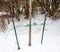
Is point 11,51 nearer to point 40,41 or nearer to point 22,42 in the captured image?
point 22,42

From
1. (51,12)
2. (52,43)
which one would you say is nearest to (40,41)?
(52,43)

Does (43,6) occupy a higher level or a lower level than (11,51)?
higher

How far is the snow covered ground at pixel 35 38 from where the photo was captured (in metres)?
5.45

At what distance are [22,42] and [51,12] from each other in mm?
1545

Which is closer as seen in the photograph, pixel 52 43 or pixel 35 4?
pixel 52 43

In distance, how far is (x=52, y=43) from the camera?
5617 mm

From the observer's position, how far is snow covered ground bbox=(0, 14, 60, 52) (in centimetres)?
545

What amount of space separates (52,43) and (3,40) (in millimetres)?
1375

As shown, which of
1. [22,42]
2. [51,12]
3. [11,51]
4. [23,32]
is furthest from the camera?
[51,12]

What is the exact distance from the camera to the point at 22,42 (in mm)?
5773

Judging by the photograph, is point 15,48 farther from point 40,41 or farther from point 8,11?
point 8,11

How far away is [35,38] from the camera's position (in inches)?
233

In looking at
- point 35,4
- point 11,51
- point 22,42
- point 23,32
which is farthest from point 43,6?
point 11,51

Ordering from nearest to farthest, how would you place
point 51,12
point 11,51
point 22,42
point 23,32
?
point 11,51, point 22,42, point 23,32, point 51,12
